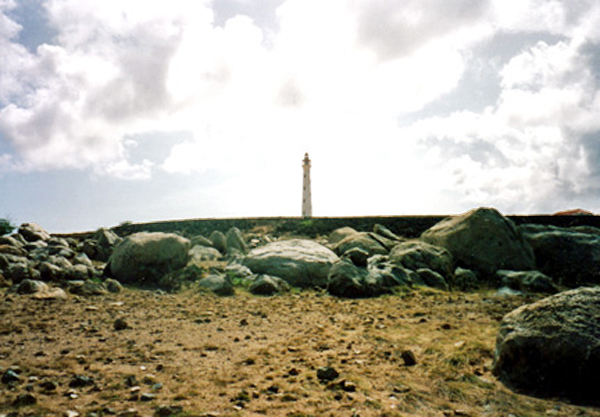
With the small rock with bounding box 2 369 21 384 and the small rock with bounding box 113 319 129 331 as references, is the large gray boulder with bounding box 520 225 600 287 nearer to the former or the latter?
the small rock with bounding box 113 319 129 331

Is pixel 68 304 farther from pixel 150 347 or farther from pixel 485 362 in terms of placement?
pixel 485 362

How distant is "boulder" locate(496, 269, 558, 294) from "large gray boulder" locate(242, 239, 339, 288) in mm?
3812

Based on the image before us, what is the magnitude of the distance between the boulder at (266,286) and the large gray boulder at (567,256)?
671 centimetres

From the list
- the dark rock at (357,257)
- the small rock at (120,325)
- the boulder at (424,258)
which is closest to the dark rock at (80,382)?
the small rock at (120,325)

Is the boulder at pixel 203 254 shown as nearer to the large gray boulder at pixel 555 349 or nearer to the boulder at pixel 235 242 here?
the boulder at pixel 235 242

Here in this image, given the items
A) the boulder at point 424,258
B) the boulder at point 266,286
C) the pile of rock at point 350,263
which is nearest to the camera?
the boulder at point 266,286

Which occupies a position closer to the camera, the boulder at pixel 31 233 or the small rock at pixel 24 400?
the small rock at pixel 24 400

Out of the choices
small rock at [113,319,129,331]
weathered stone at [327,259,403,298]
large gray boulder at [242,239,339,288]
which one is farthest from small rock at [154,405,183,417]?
large gray boulder at [242,239,339,288]

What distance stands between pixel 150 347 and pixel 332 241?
10.1 m

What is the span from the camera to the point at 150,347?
14.4ft

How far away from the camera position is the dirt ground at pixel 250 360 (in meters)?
3.04

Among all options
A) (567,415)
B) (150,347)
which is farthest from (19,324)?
(567,415)

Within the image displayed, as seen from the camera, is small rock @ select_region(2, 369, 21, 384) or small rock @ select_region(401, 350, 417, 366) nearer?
small rock @ select_region(2, 369, 21, 384)

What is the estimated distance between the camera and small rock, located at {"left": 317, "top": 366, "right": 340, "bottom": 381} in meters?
3.54
